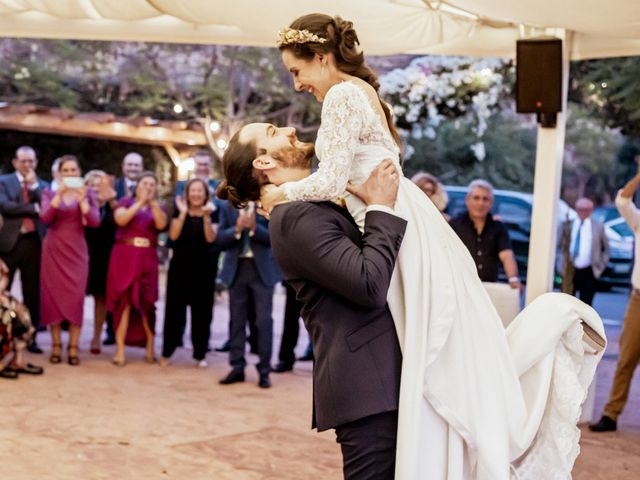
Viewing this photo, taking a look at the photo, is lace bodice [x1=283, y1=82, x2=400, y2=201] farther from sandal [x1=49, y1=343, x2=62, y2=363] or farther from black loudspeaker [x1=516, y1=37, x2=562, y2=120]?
sandal [x1=49, y1=343, x2=62, y2=363]

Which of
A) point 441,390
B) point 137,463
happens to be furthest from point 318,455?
point 441,390

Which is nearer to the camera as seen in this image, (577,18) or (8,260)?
(577,18)

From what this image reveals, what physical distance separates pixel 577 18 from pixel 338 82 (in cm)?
329

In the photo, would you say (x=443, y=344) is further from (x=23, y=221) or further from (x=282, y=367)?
(x=23, y=221)

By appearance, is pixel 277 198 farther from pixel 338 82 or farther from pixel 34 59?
pixel 34 59

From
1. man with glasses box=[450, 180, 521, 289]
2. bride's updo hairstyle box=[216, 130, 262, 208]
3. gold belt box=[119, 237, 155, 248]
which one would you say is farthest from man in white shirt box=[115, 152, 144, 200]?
bride's updo hairstyle box=[216, 130, 262, 208]

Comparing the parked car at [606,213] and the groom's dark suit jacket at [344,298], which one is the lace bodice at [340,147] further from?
the parked car at [606,213]

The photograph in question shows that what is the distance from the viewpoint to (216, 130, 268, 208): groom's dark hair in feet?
7.84

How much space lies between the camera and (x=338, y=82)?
244 cm

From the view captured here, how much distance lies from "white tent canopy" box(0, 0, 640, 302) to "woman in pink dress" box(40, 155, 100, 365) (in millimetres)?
1137

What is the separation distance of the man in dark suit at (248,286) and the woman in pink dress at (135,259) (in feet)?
2.21

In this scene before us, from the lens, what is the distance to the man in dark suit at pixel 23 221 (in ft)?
25.0

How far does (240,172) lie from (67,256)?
5.34 metres

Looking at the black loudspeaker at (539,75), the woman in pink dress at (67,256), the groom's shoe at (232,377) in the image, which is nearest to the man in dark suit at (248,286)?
the groom's shoe at (232,377)
